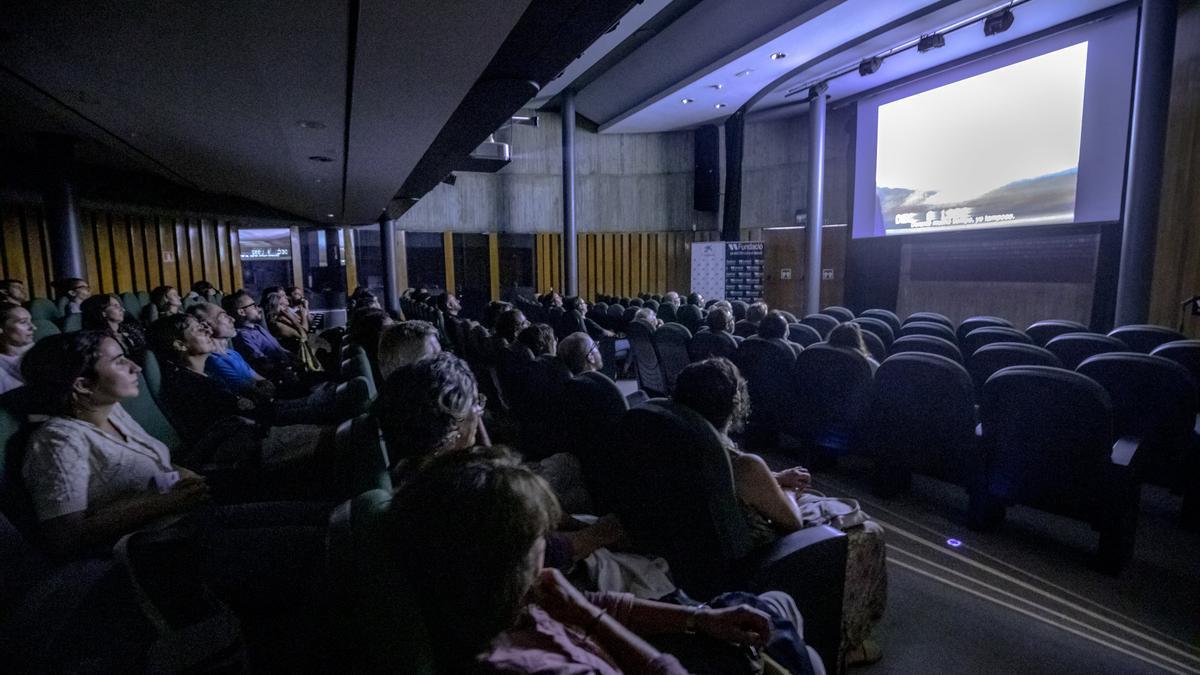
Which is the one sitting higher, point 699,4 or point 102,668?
point 699,4

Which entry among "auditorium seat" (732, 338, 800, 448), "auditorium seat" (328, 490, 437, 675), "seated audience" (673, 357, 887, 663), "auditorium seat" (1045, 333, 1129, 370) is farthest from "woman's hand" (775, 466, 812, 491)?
"auditorium seat" (1045, 333, 1129, 370)

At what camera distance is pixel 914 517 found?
308 centimetres

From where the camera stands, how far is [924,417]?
2973 mm

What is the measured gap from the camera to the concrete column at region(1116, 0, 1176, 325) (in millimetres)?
6160

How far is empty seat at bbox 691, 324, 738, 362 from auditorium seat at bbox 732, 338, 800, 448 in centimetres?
Result: 13

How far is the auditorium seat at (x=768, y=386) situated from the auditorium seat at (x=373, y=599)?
329cm

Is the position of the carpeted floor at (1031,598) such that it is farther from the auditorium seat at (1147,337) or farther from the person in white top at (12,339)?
the person in white top at (12,339)

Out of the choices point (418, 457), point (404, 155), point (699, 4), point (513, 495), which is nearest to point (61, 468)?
point (418, 457)

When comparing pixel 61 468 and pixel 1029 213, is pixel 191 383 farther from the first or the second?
pixel 1029 213

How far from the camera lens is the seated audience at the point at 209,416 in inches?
97.0

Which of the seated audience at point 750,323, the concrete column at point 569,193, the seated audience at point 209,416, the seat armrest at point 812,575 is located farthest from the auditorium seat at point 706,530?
the concrete column at point 569,193

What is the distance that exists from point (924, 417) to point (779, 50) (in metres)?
7.61

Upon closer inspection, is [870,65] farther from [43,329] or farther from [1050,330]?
[43,329]

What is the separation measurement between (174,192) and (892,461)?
11215mm
